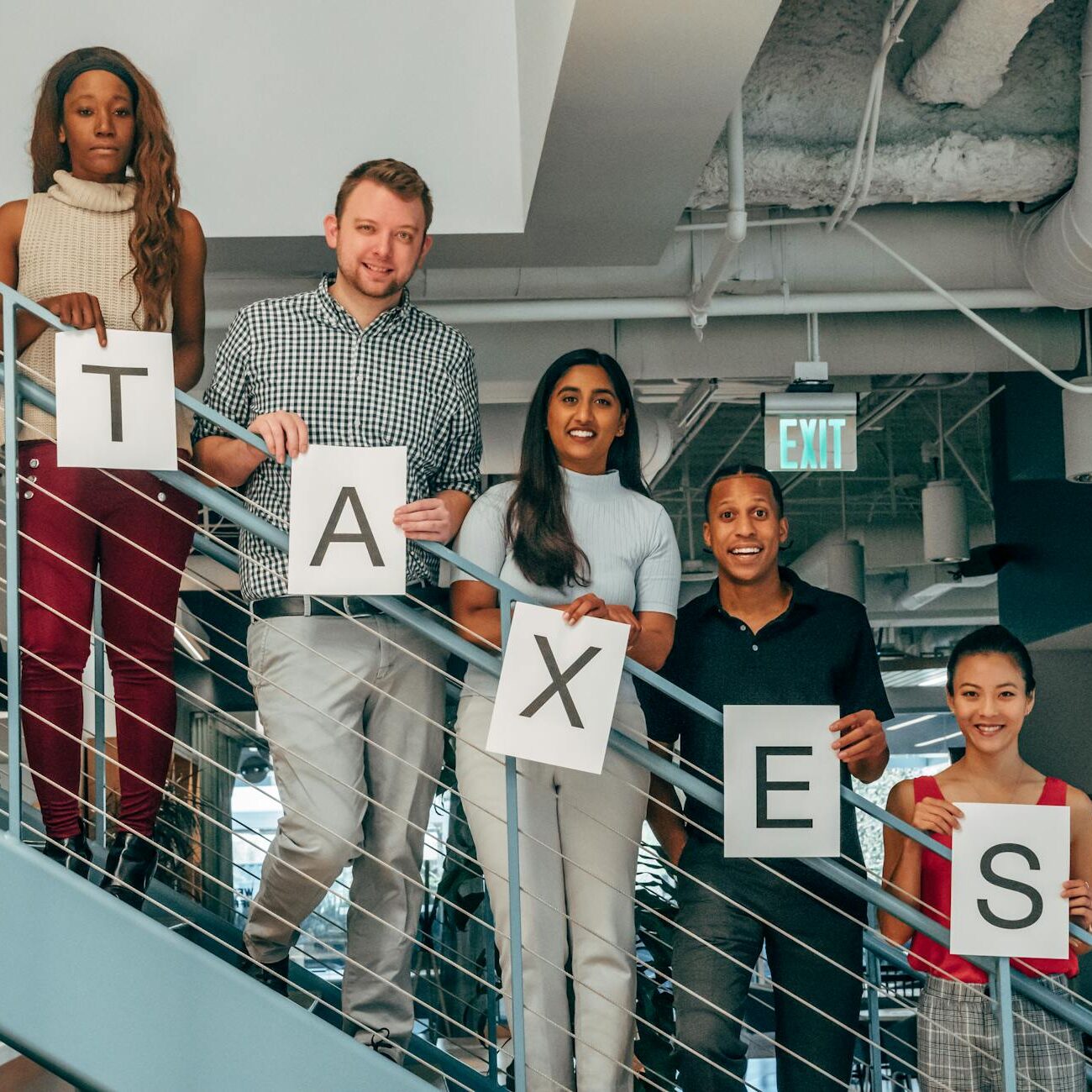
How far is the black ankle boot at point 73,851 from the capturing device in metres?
2.21

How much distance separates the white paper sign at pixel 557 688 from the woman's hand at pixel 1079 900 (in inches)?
32.9

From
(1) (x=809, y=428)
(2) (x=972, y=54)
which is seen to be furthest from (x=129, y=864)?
(1) (x=809, y=428)

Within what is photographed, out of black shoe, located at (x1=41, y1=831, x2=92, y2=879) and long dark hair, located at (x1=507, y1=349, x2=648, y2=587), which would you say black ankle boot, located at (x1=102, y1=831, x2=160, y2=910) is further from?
long dark hair, located at (x1=507, y1=349, x2=648, y2=587)

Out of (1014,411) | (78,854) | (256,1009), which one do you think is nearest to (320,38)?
(78,854)

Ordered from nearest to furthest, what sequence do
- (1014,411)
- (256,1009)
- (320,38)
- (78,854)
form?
(256,1009) < (78,854) < (320,38) < (1014,411)

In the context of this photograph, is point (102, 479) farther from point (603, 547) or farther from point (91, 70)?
point (603, 547)

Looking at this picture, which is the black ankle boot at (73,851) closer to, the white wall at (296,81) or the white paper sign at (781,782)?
the white paper sign at (781,782)

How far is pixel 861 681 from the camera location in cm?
253

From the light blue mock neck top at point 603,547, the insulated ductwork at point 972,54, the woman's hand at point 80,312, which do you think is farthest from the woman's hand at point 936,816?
the insulated ductwork at point 972,54

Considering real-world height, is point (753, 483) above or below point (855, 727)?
above

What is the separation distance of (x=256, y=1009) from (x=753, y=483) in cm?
132

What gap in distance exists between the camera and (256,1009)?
2.07m

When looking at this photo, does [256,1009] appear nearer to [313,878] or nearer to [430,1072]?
[313,878]

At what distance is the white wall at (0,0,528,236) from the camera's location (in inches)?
158
